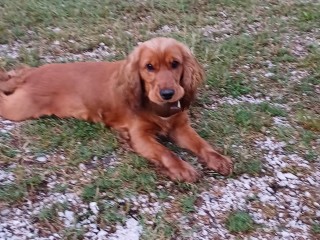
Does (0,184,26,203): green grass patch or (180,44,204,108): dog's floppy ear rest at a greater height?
(180,44,204,108): dog's floppy ear

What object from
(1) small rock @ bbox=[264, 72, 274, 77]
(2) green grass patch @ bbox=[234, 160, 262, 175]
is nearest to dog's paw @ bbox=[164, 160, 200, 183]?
(2) green grass patch @ bbox=[234, 160, 262, 175]

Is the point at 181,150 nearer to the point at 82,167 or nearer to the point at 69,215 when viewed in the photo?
the point at 82,167

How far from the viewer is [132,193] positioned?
A: 3230 mm

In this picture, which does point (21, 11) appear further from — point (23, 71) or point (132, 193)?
point (132, 193)

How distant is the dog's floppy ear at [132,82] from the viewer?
353 cm

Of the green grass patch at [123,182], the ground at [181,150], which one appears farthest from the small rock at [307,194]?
the green grass patch at [123,182]

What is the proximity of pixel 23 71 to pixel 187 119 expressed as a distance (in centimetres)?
121

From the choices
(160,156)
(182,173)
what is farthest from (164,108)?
(182,173)

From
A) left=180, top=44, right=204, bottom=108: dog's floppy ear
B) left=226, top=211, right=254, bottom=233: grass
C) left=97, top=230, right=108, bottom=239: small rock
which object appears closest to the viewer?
left=97, top=230, right=108, bottom=239: small rock

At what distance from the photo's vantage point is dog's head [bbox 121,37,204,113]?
11.1ft

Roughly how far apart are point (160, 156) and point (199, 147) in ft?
0.89

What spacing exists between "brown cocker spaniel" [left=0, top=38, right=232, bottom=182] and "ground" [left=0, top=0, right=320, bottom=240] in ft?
0.27

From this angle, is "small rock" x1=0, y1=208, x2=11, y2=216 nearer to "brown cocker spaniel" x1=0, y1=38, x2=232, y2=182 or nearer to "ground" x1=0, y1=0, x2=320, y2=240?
"ground" x1=0, y1=0, x2=320, y2=240

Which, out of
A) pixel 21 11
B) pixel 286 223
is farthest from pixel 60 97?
pixel 21 11
